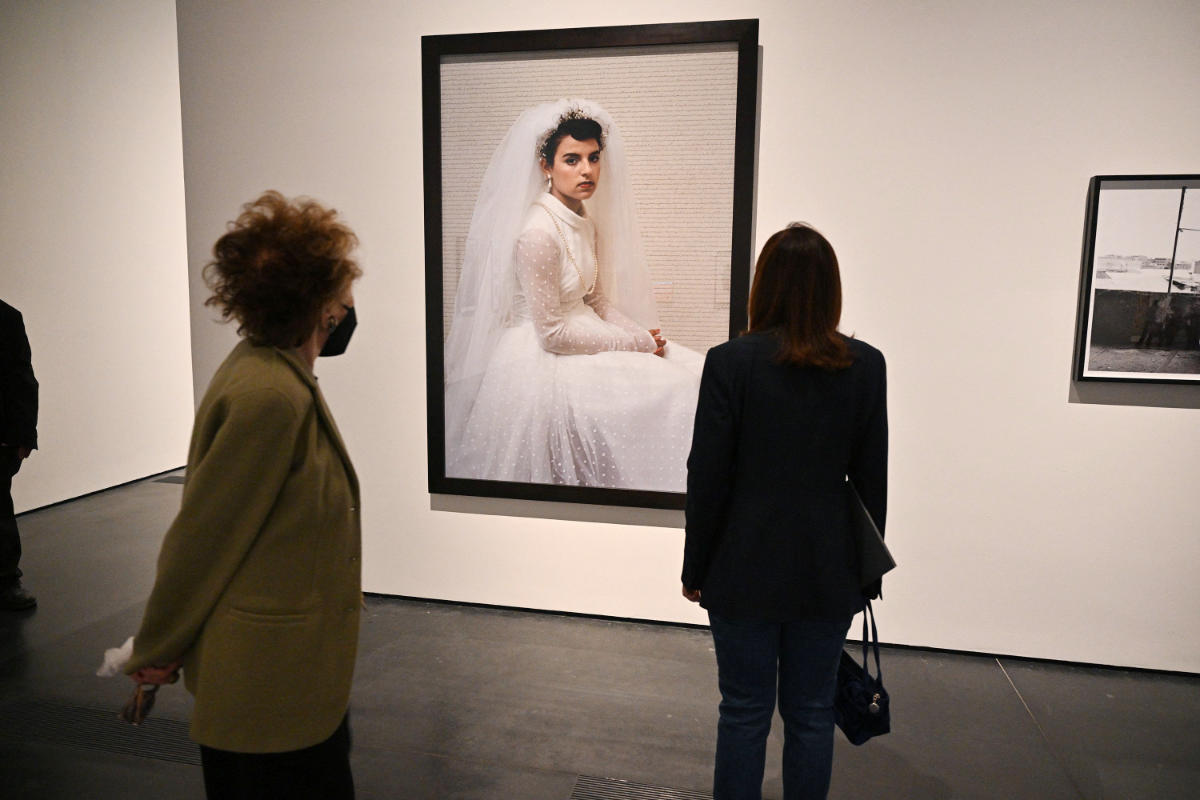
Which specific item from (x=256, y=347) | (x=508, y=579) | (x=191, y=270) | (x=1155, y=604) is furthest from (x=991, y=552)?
(x=191, y=270)

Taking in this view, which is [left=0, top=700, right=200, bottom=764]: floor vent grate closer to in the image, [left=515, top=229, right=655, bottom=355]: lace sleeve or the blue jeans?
the blue jeans

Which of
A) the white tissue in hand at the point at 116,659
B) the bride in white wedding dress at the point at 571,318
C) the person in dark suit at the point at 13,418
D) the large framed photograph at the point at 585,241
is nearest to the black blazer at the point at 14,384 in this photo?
the person in dark suit at the point at 13,418

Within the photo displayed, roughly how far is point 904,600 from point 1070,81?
76.9 inches

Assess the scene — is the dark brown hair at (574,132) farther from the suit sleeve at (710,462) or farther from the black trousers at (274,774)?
the black trousers at (274,774)

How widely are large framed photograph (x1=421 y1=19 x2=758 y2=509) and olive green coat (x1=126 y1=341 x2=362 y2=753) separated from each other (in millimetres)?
1892

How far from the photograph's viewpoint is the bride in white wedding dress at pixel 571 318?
3135mm

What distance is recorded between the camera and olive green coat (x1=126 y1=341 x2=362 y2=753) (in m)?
1.26

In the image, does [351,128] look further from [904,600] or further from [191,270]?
[904,600]

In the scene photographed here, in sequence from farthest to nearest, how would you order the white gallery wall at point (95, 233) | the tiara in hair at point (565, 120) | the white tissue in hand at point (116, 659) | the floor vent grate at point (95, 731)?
the white gallery wall at point (95, 233) < the tiara in hair at point (565, 120) < the floor vent grate at point (95, 731) < the white tissue in hand at point (116, 659)

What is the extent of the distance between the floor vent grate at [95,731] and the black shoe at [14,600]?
939mm

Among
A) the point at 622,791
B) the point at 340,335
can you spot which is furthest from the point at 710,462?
the point at 622,791

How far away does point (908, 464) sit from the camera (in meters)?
3.03

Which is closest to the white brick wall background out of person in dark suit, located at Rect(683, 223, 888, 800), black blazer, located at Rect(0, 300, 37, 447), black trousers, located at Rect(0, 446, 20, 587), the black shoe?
person in dark suit, located at Rect(683, 223, 888, 800)

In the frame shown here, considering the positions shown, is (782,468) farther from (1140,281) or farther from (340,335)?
(1140,281)
